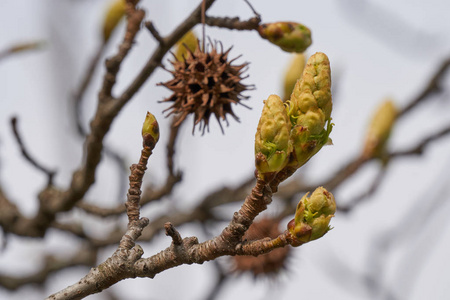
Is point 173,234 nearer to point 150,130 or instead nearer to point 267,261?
point 150,130

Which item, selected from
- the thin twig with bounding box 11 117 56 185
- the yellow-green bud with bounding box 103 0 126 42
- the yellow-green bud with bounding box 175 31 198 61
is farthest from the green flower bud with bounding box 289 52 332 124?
the yellow-green bud with bounding box 103 0 126 42

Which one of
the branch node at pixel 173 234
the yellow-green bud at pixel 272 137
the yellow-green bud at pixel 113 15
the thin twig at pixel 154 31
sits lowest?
the branch node at pixel 173 234

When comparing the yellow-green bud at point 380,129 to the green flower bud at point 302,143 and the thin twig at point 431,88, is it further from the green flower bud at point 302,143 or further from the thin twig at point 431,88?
the green flower bud at point 302,143

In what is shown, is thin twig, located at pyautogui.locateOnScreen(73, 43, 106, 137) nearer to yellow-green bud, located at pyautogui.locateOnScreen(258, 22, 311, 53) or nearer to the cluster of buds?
yellow-green bud, located at pyautogui.locateOnScreen(258, 22, 311, 53)

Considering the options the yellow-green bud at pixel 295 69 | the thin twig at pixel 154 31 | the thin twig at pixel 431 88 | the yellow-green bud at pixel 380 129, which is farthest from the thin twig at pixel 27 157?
the thin twig at pixel 431 88

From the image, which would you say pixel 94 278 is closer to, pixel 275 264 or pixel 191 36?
pixel 191 36

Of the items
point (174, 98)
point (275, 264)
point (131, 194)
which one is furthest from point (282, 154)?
point (275, 264)
